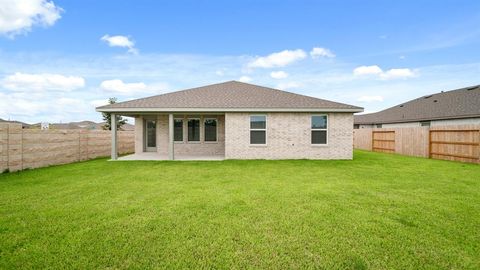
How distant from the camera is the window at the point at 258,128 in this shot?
13.0 meters

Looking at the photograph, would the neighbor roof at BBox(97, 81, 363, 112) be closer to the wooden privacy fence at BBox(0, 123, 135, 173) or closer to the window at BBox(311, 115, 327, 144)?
the window at BBox(311, 115, 327, 144)

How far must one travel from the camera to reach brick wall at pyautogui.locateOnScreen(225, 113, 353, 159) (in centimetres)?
1291

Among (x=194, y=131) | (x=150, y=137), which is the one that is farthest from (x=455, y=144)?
(x=150, y=137)

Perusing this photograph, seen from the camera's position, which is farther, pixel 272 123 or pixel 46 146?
pixel 272 123

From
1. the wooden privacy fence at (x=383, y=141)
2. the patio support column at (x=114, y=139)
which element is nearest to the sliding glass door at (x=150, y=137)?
the patio support column at (x=114, y=139)

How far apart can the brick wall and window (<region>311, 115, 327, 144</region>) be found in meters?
0.24

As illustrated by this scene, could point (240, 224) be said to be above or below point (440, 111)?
below

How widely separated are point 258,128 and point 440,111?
14819mm

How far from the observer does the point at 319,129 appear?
42.7 ft

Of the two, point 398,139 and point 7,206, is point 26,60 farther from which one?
point 398,139

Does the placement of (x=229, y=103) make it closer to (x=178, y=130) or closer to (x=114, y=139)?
(x=178, y=130)

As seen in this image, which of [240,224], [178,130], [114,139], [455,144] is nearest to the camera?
[240,224]

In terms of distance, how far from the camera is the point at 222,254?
3.07 m

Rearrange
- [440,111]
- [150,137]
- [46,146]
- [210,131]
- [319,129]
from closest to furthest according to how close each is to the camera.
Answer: [46,146] < [319,129] < [210,131] < [150,137] < [440,111]
